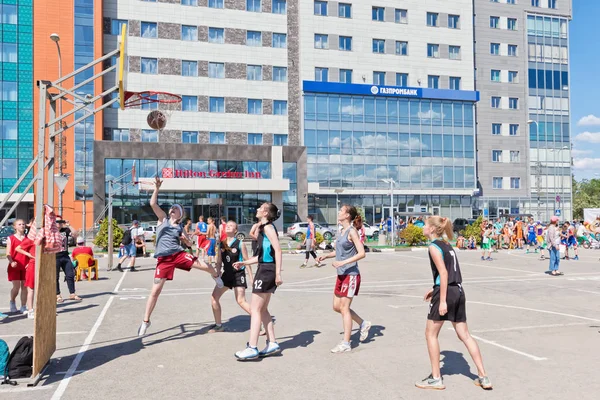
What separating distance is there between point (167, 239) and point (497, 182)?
59.3m

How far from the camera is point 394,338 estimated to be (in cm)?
806

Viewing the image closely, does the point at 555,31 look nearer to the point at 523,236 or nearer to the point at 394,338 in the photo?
the point at 523,236

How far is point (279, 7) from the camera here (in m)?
51.5

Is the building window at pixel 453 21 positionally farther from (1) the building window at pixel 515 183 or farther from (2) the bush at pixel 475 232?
(2) the bush at pixel 475 232

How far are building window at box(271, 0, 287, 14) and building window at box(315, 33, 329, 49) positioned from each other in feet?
13.2

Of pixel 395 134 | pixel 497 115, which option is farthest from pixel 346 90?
pixel 497 115

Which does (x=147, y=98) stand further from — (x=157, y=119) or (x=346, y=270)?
(x=346, y=270)

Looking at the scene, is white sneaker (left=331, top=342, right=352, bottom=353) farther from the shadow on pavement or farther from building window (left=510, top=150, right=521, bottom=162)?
building window (left=510, top=150, right=521, bottom=162)

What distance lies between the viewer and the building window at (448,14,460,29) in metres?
57.2

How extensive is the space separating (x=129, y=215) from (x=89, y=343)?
38928 mm

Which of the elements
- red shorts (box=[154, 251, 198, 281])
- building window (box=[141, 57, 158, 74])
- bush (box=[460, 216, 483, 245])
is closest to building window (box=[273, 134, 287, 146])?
building window (box=[141, 57, 158, 74])

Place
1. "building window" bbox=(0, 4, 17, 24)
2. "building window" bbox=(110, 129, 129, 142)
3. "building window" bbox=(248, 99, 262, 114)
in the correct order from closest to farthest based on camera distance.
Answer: "building window" bbox=(110, 129, 129, 142) → "building window" bbox=(0, 4, 17, 24) → "building window" bbox=(248, 99, 262, 114)

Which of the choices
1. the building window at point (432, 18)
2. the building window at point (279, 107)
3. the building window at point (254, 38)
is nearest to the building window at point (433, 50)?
the building window at point (432, 18)

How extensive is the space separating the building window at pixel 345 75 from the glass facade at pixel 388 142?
5.94 ft
